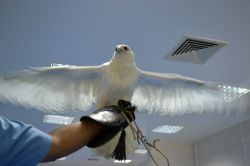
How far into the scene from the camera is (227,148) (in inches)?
176

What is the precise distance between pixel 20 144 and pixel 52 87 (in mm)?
658

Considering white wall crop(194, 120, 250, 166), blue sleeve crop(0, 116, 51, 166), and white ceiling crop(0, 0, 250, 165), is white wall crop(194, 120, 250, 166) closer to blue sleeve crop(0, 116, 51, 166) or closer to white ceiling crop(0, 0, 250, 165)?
white ceiling crop(0, 0, 250, 165)

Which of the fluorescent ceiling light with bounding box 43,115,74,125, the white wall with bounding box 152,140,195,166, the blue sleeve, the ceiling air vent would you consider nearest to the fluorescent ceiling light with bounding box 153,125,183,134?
the white wall with bounding box 152,140,195,166

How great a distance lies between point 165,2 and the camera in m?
1.89

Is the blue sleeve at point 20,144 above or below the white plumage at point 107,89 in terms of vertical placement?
below

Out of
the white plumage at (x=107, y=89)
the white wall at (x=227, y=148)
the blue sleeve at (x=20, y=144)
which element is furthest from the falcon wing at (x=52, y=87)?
the white wall at (x=227, y=148)

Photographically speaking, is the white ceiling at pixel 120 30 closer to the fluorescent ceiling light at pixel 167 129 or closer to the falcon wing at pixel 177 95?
the falcon wing at pixel 177 95

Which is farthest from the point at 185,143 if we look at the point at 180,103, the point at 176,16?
the point at 180,103

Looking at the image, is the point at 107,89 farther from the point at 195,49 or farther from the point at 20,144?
the point at 195,49

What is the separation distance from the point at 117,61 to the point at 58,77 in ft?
0.92

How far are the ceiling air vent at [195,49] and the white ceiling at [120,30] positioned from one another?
44 mm

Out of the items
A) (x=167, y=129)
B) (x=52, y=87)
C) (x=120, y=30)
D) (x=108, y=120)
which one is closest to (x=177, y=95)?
(x=52, y=87)

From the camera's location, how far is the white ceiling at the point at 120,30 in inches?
76.1

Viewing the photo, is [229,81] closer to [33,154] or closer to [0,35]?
[0,35]
